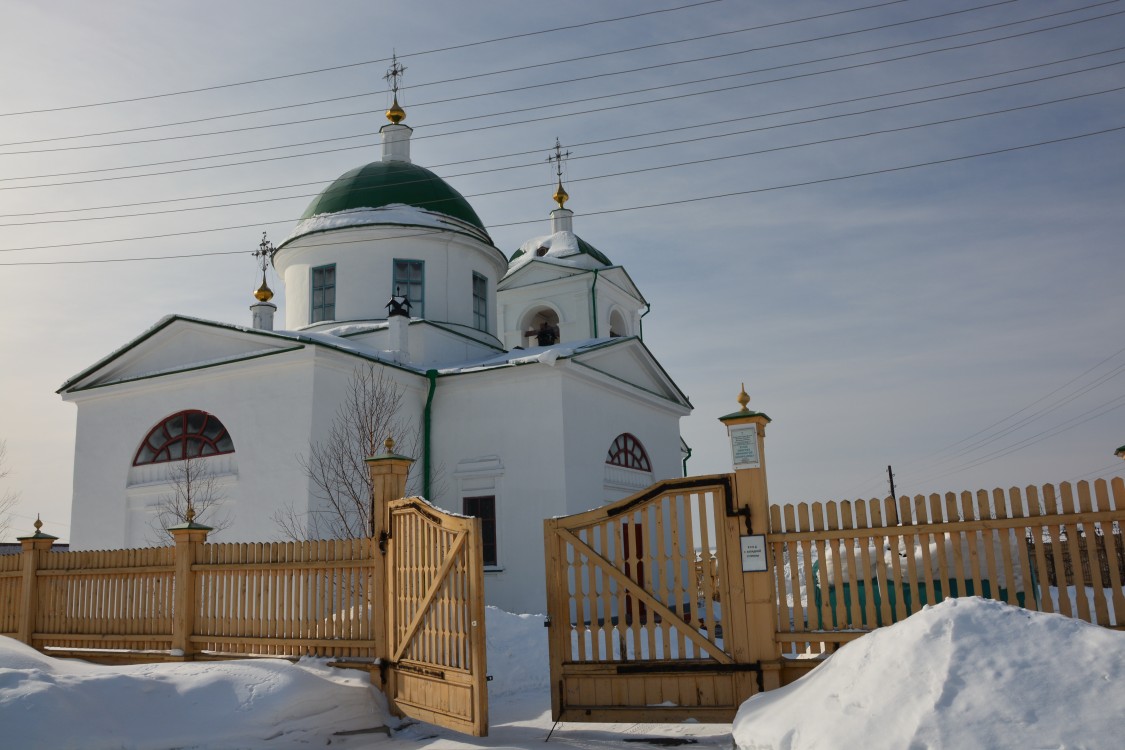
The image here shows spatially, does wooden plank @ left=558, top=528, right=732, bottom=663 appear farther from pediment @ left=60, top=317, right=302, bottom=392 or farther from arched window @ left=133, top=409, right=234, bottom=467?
arched window @ left=133, top=409, right=234, bottom=467

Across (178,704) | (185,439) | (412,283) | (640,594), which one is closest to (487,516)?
(185,439)

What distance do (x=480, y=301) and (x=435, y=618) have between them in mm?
15314

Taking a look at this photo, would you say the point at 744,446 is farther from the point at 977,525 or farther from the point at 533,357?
the point at 533,357

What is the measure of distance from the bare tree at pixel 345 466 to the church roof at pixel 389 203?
608cm

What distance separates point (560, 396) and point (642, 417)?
13.4ft

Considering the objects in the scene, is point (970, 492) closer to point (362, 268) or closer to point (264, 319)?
point (362, 268)

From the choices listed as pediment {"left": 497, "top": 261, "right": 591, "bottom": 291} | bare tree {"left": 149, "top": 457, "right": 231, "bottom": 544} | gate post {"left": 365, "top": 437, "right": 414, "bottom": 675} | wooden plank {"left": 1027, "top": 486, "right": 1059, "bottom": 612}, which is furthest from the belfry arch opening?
wooden plank {"left": 1027, "top": 486, "right": 1059, "bottom": 612}

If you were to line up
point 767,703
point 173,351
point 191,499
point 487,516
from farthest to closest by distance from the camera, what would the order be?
point 173,351 → point 487,516 → point 191,499 → point 767,703

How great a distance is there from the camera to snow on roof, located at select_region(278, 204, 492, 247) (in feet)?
69.0

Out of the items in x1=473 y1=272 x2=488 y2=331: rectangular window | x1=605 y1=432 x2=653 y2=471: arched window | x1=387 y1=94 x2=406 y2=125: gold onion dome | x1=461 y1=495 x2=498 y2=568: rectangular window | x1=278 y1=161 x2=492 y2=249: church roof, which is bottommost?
x1=461 y1=495 x2=498 y2=568: rectangular window

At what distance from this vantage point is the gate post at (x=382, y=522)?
822 centimetres

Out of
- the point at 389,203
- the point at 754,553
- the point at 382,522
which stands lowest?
the point at 754,553

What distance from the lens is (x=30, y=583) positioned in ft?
38.0

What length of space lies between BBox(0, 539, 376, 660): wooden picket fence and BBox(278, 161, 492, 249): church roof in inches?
450
